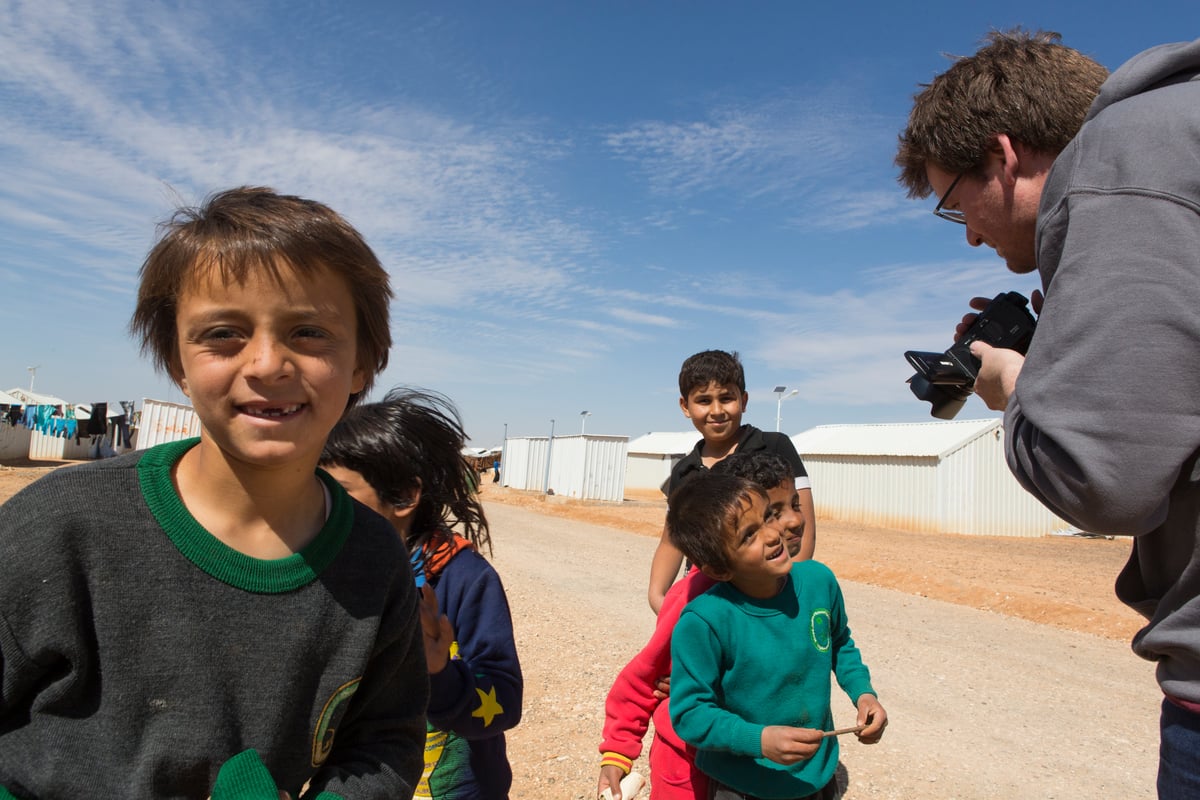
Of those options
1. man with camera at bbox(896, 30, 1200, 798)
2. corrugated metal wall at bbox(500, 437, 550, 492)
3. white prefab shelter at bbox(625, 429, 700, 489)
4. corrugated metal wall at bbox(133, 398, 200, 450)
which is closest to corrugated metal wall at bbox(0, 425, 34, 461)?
corrugated metal wall at bbox(133, 398, 200, 450)

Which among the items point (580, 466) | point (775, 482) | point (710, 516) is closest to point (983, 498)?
point (580, 466)

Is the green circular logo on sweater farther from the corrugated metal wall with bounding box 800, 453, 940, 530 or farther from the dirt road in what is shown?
the corrugated metal wall with bounding box 800, 453, 940, 530

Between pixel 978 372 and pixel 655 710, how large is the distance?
1.67 metres

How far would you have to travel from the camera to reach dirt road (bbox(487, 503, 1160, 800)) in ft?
15.5

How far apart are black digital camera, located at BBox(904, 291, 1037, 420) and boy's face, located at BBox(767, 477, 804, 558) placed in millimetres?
710

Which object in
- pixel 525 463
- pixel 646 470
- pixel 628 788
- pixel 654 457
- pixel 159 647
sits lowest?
pixel 628 788

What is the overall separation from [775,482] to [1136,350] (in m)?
1.64

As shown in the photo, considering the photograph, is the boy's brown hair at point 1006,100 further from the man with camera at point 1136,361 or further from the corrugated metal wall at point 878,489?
the corrugated metal wall at point 878,489

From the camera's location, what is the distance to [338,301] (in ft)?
4.95

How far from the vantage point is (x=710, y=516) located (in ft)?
9.07

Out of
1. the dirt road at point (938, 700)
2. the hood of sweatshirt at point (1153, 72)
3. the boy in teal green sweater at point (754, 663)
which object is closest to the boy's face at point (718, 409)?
the boy in teal green sweater at point (754, 663)

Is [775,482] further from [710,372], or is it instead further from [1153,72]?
[1153,72]

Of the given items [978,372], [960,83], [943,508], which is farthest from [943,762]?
[943,508]

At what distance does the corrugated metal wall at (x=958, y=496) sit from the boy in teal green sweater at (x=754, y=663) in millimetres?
26488
